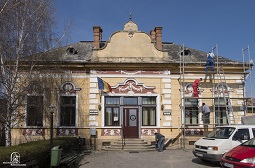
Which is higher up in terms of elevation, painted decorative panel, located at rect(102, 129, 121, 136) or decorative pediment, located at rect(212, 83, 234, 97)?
decorative pediment, located at rect(212, 83, 234, 97)

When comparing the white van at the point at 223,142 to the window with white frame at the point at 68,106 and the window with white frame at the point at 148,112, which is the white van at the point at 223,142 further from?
the window with white frame at the point at 68,106

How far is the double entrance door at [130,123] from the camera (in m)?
19.3

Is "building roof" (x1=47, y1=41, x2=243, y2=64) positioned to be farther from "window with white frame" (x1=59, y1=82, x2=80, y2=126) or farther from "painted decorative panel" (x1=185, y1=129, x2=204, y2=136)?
"painted decorative panel" (x1=185, y1=129, x2=204, y2=136)

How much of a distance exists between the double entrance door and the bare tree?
7.47m

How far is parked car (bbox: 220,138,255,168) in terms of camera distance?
8868 mm

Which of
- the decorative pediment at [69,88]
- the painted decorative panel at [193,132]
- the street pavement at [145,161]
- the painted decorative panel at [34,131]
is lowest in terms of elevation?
the street pavement at [145,161]

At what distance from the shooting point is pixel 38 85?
1527cm

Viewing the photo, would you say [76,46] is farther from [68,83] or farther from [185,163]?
[185,163]

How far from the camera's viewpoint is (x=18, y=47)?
43.5ft

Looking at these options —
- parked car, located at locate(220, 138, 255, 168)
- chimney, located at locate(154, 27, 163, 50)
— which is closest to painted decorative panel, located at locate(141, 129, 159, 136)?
chimney, located at locate(154, 27, 163, 50)

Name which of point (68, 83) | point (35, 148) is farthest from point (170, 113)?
point (35, 148)

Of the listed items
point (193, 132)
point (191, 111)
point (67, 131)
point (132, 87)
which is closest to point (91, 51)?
point (132, 87)

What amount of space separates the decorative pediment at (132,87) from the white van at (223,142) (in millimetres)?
7166

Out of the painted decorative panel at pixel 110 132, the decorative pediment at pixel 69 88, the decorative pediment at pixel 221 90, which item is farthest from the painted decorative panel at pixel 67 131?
the decorative pediment at pixel 221 90
